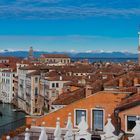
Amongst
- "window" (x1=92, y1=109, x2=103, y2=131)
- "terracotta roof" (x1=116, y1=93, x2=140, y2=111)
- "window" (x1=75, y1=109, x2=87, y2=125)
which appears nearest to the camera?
"terracotta roof" (x1=116, y1=93, x2=140, y2=111)

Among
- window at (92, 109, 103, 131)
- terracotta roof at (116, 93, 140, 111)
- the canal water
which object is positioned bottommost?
the canal water

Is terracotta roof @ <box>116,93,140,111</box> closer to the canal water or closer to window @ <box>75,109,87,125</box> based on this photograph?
window @ <box>75,109,87,125</box>

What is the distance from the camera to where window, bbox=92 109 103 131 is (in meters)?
12.0

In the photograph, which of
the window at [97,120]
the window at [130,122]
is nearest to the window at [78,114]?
the window at [97,120]

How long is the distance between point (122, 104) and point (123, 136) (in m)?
1.26

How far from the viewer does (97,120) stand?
1220cm

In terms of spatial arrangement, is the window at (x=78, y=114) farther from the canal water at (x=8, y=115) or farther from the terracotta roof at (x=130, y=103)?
the canal water at (x=8, y=115)

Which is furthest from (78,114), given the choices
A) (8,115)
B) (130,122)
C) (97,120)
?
(8,115)

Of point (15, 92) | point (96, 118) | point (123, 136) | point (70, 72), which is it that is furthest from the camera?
point (15, 92)

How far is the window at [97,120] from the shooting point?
39.2 feet

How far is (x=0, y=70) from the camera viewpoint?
294 feet

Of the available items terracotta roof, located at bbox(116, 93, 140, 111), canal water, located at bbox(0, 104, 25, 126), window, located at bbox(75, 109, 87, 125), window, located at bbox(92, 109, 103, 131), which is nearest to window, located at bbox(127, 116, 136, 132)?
terracotta roof, located at bbox(116, 93, 140, 111)

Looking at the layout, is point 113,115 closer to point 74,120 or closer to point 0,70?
point 74,120

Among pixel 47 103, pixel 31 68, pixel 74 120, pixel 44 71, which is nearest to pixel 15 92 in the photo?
pixel 31 68
